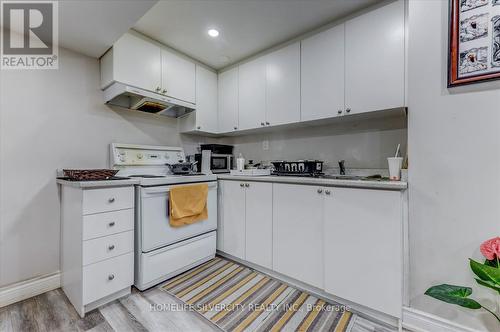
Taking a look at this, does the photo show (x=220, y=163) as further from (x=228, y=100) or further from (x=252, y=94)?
(x=252, y=94)

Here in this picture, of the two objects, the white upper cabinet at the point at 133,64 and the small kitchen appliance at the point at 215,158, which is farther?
the small kitchen appliance at the point at 215,158

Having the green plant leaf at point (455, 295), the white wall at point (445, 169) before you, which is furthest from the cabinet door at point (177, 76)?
the green plant leaf at point (455, 295)

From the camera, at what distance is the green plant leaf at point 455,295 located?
1018 mm

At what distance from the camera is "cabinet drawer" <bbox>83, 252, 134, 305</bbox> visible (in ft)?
4.73

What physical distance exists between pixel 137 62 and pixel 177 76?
0.43 m

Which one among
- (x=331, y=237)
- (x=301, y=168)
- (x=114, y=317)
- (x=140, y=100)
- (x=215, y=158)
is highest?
(x=140, y=100)

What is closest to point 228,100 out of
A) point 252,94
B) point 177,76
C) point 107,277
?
point 252,94

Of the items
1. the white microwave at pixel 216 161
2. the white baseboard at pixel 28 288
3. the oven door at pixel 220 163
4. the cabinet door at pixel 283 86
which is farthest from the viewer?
the oven door at pixel 220 163

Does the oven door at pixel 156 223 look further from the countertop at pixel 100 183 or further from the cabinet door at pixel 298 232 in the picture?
the cabinet door at pixel 298 232

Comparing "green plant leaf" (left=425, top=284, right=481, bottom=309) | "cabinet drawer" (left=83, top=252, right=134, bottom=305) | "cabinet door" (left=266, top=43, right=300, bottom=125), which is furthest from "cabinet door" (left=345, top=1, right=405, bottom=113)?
"cabinet drawer" (left=83, top=252, right=134, bottom=305)

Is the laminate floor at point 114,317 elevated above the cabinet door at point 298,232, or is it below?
below

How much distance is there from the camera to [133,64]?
6.49 feet

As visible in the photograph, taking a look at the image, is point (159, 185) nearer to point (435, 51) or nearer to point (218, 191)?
point (218, 191)

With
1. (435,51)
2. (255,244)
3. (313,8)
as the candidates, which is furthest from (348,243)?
(313,8)
